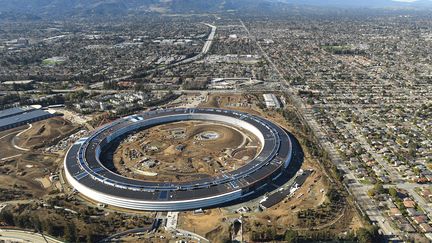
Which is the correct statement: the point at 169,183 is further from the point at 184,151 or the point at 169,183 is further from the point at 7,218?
the point at 7,218

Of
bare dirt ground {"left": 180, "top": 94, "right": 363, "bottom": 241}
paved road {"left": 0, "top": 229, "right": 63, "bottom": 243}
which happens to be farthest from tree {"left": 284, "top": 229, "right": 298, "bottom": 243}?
paved road {"left": 0, "top": 229, "right": 63, "bottom": 243}

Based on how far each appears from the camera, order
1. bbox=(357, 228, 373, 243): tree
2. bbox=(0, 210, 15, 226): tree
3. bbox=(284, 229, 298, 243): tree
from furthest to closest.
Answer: bbox=(0, 210, 15, 226): tree → bbox=(284, 229, 298, 243): tree → bbox=(357, 228, 373, 243): tree

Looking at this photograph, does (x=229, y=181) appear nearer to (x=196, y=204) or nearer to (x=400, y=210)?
(x=196, y=204)

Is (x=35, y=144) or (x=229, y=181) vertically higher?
(x=229, y=181)

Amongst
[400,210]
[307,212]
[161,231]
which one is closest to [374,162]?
[400,210]

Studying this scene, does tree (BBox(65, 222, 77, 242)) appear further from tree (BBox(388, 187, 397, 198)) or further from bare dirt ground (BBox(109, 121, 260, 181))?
tree (BBox(388, 187, 397, 198))
